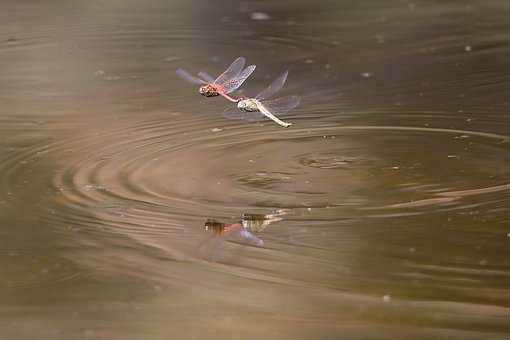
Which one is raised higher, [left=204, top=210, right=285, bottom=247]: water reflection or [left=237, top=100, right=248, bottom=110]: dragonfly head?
[left=237, top=100, right=248, bottom=110]: dragonfly head

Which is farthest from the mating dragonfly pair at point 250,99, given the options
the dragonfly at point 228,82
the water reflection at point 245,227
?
the water reflection at point 245,227

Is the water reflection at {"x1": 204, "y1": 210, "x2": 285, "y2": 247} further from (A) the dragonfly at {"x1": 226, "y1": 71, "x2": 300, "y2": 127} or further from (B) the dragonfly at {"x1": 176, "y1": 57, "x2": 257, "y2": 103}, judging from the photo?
(B) the dragonfly at {"x1": 176, "y1": 57, "x2": 257, "y2": 103}

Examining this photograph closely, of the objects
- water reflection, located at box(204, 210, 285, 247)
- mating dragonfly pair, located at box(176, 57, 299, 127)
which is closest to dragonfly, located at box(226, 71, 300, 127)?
mating dragonfly pair, located at box(176, 57, 299, 127)

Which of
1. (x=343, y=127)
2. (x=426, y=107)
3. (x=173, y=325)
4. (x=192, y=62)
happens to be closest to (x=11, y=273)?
(x=173, y=325)

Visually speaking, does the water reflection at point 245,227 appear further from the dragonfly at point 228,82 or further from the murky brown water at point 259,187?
the dragonfly at point 228,82

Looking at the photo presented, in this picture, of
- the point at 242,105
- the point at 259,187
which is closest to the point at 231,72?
the point at 242,105

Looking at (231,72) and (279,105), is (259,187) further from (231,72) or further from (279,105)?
(231,72)

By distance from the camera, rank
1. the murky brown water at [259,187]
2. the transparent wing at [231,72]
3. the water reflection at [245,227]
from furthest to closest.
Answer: the transparent wing at [231,72] → the water reflection at [245,227] → the murky brown water at [259,187]
